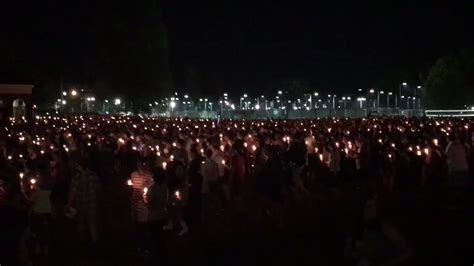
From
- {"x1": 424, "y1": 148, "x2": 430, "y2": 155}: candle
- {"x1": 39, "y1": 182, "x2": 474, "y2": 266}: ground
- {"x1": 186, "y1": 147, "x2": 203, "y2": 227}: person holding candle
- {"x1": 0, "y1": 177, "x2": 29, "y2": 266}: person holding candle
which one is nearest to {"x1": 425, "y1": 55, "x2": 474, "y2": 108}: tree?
{"x1": 424, "y1": 148, "x2": 430, "y2": 155}: candle

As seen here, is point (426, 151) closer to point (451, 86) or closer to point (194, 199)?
point (194, 199)

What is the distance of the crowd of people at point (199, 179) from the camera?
8.16 meters

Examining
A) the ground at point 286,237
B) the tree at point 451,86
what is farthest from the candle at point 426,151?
the tree at point 451,86

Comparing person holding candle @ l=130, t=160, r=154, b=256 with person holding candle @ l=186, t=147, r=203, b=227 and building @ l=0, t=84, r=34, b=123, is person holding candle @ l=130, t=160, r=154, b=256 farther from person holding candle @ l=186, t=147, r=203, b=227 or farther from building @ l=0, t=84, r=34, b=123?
building @ l=0, t=84, r=34, b=123

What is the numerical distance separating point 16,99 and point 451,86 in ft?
169

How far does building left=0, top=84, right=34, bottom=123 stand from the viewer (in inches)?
2269

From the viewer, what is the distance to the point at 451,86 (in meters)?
91.8

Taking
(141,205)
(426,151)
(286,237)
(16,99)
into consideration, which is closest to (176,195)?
(286,237)

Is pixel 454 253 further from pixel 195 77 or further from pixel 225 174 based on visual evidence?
pixel 195 77

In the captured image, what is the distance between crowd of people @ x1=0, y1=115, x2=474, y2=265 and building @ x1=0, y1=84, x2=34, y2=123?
34696 mm

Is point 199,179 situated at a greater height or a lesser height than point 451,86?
lesser

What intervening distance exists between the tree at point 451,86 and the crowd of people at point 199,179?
69028 millimetres

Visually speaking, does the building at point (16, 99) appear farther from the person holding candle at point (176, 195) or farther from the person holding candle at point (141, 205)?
the person holding candle at point (141, 205)

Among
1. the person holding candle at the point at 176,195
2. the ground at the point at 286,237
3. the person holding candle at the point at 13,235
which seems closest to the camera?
the person holding candle at the point at 13,235
